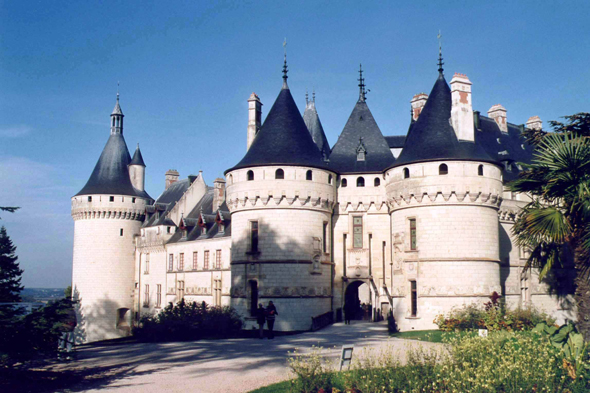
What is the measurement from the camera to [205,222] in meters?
38.4

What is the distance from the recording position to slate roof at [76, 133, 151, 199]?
4544 cm

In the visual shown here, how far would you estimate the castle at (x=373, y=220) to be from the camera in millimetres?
26141

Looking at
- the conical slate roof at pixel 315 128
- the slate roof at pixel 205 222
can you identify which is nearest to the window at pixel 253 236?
the slate roof at pixel 205 222

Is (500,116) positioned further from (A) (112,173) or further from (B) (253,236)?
(A) (112,173)

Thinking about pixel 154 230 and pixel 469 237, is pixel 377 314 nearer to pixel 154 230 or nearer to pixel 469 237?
pixel 469 237

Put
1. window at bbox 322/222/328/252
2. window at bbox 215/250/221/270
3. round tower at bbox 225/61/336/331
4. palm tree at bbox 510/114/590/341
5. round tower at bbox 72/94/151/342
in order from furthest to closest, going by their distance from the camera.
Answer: round tower at bbox 72/94/151/342, window at bbox 215/250/221/270, window at bbox 322/222/328/252, round tower at bbox 225/61/336/331, palm tree at bbox 510/114/590/341

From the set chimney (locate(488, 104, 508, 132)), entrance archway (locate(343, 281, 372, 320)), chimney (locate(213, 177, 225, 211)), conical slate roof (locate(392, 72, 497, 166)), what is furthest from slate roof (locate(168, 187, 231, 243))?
chimney (locate(488, 104, 508, 132))

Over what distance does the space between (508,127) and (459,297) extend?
54.9 feet

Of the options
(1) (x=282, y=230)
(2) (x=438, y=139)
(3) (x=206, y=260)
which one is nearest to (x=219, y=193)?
(3) (x=206, y=260)

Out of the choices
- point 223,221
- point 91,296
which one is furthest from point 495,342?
point 91,296

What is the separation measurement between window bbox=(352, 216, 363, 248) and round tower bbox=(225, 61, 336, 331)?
70.3 inches

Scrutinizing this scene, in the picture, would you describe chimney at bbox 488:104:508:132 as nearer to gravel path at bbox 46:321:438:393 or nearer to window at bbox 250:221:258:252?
window at bbox 250:221:258:252

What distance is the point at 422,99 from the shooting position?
33531mm

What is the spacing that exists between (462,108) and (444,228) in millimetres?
5919
